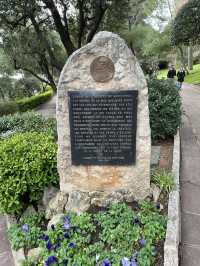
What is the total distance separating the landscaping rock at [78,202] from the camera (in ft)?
15.1

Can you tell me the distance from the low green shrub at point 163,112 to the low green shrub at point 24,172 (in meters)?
3.57

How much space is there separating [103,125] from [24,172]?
56.4 inches

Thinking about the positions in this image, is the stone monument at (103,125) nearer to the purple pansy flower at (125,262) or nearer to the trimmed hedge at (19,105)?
the purple pansy flower at (125,262)

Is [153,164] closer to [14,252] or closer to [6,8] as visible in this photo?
[14,252]

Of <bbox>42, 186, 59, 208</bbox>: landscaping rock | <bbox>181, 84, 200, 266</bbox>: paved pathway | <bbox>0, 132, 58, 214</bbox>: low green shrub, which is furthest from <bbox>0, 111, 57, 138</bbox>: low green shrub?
<bbox>181, 84, 200, 266</bbox>: paved pathway

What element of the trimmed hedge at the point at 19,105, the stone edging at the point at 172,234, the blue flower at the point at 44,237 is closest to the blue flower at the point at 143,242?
the stone edging at the point at 172,234

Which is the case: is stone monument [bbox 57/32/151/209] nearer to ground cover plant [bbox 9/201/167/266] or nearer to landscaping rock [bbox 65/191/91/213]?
landscaping rock [bbox 65/191/91/213]

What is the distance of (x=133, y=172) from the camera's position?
4.70m

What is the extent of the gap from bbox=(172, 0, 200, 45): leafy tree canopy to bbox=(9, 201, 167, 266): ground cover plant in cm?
1466

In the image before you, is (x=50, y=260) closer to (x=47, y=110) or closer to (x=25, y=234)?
(x=25, y=234)

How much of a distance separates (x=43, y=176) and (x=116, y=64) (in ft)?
6.89

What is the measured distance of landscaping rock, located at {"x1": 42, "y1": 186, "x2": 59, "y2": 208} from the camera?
4.98 metres

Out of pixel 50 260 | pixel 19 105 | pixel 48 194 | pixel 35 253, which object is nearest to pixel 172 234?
pixel 50 260

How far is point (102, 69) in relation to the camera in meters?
4.38
